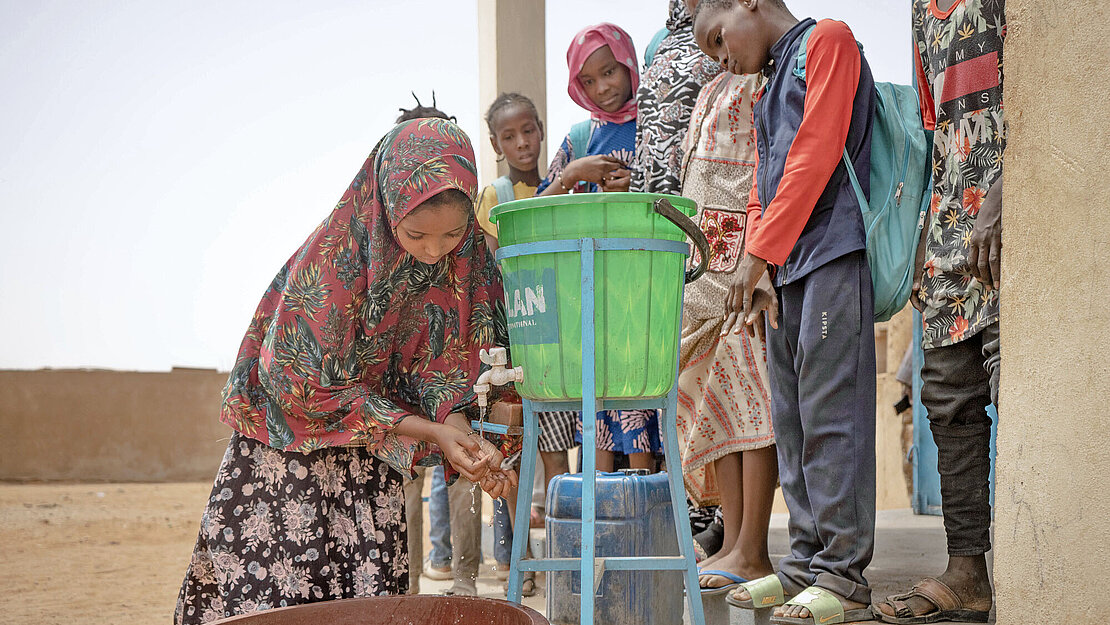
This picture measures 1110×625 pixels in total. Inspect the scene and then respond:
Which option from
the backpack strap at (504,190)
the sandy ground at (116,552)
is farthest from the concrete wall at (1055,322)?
the backpack strap at (504,190)

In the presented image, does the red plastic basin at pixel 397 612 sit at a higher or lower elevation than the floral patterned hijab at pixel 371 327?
lower

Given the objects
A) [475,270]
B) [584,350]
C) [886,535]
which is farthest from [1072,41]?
[886,535]

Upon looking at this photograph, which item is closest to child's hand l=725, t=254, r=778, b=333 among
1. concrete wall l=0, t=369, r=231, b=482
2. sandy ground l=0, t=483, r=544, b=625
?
sandy ground l=0, t=483, r=544, b=625

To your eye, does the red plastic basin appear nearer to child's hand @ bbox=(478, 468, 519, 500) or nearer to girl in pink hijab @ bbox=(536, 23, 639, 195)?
child's hand @ bbox=(478, 468, 519, 500)

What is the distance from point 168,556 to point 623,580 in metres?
5.24

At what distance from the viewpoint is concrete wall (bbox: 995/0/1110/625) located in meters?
1.63

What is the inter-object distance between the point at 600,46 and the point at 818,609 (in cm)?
252

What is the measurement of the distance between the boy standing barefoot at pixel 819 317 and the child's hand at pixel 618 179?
1.05m

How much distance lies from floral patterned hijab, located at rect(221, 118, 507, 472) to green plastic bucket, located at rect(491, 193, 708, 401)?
0.22 meters

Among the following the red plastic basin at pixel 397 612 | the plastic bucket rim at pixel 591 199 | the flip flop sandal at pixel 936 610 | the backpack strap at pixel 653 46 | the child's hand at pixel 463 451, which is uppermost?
the backpack strap at pixel 653 46

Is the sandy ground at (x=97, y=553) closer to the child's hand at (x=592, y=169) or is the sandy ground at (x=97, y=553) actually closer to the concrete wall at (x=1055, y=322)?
the child's hand at (x=592, y=169)

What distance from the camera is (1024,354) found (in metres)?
1.79

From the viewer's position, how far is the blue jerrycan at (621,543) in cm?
291

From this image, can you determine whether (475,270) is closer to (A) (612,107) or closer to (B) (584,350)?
(B) (584,350)
